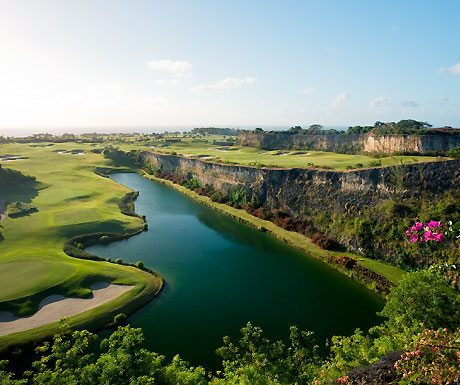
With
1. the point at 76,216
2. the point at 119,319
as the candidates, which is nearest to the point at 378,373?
the point at 119,319

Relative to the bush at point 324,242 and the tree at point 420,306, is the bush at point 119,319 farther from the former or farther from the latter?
the bush at point 324,242

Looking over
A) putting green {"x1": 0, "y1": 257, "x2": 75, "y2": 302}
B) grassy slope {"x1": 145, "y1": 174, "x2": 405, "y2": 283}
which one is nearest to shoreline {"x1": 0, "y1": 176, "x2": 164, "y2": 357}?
putting green {"x1": 0, "y1": 257, "x2": 75, "y2": 302}

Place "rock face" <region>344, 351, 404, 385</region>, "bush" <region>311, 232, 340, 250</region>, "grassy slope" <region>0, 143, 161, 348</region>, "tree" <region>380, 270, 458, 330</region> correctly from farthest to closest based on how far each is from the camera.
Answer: "bush" <region>311, 232, 340, 250</region> < "grassy slope" <region>0, 143, 161, 348</region> < "tree" <region>380, 270, 458, 330</region> < "rock face" <region>344, 351, 404, 385</region>

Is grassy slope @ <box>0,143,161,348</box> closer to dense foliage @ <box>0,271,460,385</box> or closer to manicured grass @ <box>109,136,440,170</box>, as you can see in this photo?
dense foliage @ <box>0,271,460,385</box>

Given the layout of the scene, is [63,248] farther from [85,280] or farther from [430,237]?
[430,237]

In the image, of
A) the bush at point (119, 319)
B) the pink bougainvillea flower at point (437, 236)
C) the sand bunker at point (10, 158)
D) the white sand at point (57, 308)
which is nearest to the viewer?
the pink bougainvillea flower at point (437, 236)

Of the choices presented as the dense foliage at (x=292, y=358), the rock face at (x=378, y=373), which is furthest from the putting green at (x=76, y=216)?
the rock face at (x=378, y=373)
